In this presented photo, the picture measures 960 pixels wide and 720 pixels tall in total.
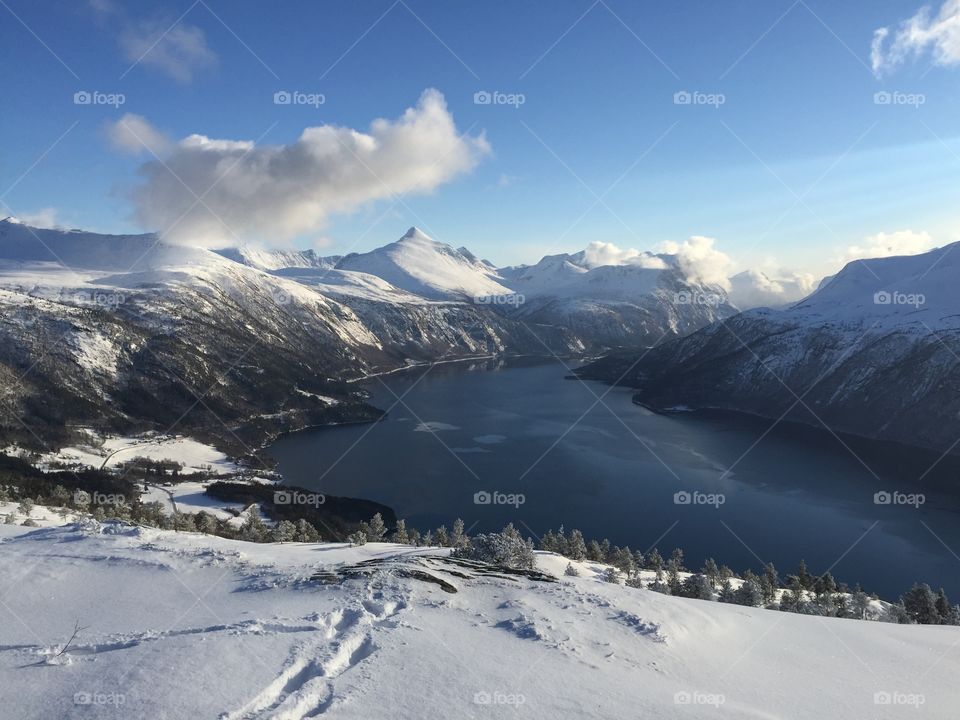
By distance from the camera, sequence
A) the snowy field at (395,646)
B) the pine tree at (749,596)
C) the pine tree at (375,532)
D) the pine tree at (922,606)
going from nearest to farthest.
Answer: the snowy field at (395,646)
the pine tree at (749,596)
the pine tree at (922,606)
the pine tree at (375,532)

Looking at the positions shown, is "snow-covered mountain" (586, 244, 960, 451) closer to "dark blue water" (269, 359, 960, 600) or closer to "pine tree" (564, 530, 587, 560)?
"dark blue water" (269, 359, 960, 600)

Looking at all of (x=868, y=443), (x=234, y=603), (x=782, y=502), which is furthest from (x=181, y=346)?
(x=868, y=443)

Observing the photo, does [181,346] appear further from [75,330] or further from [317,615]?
[317,615]

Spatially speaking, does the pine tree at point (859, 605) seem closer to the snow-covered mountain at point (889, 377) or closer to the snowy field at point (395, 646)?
the snowy field at point (395, 646)

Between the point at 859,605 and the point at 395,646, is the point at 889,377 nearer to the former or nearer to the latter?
the point at 859,605

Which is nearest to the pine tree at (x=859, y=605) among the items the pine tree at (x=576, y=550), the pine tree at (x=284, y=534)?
the pine tree at (x=576, y=550)

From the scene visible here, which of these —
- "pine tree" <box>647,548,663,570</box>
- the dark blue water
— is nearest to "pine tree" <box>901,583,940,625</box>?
the dark blue water
